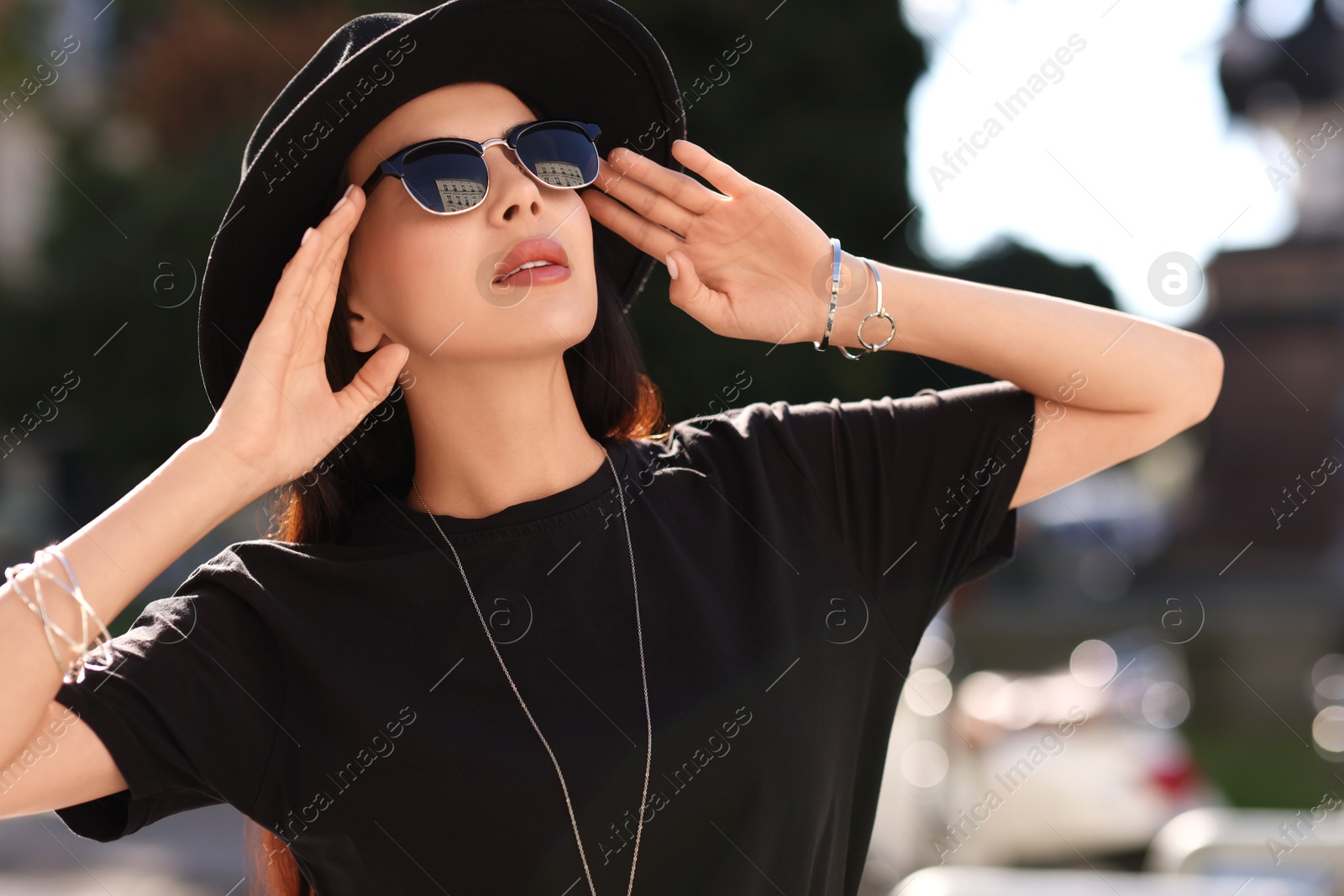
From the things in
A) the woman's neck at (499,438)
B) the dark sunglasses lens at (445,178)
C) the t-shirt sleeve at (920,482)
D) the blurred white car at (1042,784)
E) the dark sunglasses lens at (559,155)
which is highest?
the dark sunglasses lens at (445,178)

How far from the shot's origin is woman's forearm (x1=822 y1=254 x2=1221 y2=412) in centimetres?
200

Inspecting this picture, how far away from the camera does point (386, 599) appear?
191cm

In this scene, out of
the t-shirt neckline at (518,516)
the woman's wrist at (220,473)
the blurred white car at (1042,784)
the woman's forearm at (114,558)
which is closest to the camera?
the woman's forearm at (114,558)

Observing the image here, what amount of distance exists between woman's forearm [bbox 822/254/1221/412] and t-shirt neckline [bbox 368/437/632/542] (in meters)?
0.52

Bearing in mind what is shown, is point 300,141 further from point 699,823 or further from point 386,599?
point 699,823

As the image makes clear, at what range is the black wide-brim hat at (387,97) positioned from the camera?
1.90 metres

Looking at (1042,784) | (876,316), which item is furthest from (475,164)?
(1042,784)

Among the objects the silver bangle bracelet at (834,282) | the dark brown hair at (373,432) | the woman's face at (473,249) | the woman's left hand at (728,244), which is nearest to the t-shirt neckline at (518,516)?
the dark brown hair at (373,432)

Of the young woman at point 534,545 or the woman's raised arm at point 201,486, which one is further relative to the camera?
the young woman at point 534,545

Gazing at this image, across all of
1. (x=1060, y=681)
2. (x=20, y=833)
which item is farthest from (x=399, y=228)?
(x=20, y=833)

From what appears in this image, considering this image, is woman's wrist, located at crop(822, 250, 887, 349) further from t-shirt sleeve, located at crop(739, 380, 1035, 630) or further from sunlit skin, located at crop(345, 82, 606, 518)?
sunlit skin, located at crop(345, 82, 606, 518)

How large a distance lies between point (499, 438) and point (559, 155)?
52cm

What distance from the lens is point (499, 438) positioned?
210 centimetres

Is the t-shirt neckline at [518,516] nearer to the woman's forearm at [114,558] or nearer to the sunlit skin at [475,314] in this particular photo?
the sunlit skin at [475,314]
